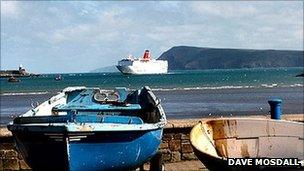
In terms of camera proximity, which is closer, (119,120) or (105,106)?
(119,120)

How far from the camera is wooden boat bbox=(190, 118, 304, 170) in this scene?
9.16m

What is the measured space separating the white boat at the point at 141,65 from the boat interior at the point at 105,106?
131m

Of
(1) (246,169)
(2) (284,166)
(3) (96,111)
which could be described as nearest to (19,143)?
(3) (96,111)

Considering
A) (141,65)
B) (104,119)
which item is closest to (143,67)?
(141,65)

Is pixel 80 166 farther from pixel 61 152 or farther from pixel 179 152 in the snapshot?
pixel 179 152

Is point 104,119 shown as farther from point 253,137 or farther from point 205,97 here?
point 205,97

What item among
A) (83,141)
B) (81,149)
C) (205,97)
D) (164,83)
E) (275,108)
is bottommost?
(81,149)

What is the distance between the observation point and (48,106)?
37.6 ft

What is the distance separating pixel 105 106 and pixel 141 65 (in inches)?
5264

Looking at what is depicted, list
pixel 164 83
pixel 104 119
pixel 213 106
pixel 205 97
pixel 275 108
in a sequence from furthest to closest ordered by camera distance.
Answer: pixel 164 83
pixel 205 97
pixel 213 106
pixel 275 108
pixel 104 119

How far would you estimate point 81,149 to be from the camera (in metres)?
8.36

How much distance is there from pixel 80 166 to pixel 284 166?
10.6ft

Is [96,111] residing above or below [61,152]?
above

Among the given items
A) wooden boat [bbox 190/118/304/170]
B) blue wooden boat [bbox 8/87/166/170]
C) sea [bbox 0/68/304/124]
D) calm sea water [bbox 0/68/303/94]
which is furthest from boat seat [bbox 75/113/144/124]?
calm sea water [bbox 0/68/303/94]
